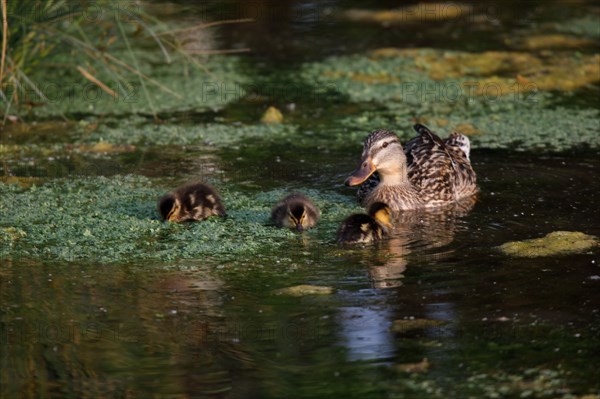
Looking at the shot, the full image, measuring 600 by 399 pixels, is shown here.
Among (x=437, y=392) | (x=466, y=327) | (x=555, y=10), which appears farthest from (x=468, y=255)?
(x=555, y=10)

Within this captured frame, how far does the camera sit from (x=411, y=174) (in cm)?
696

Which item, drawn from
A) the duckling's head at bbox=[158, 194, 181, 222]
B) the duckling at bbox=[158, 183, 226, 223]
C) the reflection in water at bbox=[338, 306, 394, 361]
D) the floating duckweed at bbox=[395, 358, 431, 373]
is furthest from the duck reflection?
the duckling's head at bbox=[158, 194, 181, 222]

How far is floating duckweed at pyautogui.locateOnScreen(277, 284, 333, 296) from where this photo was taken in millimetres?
4941

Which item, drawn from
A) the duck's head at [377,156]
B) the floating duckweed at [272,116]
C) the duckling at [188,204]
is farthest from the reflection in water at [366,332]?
the floating duckweed at [272,116]

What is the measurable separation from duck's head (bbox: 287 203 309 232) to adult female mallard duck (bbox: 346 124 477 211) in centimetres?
65

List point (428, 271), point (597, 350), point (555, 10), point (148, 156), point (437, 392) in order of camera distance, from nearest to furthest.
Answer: point (437, 392) < point (597, 350) < point (428, 271) < point (148, 156) < point (555, 10)

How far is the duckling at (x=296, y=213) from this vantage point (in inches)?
229

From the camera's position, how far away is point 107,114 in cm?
871

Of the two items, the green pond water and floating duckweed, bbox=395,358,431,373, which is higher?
the green pond water

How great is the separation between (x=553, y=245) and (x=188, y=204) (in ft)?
6.30

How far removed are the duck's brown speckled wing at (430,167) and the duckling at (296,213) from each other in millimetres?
961

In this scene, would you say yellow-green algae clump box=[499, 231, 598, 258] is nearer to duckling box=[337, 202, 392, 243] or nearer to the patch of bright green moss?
duckling box=[337, 202, 392, 243]

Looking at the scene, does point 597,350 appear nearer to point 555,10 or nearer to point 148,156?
point 148,156

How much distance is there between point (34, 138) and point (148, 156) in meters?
0.98
